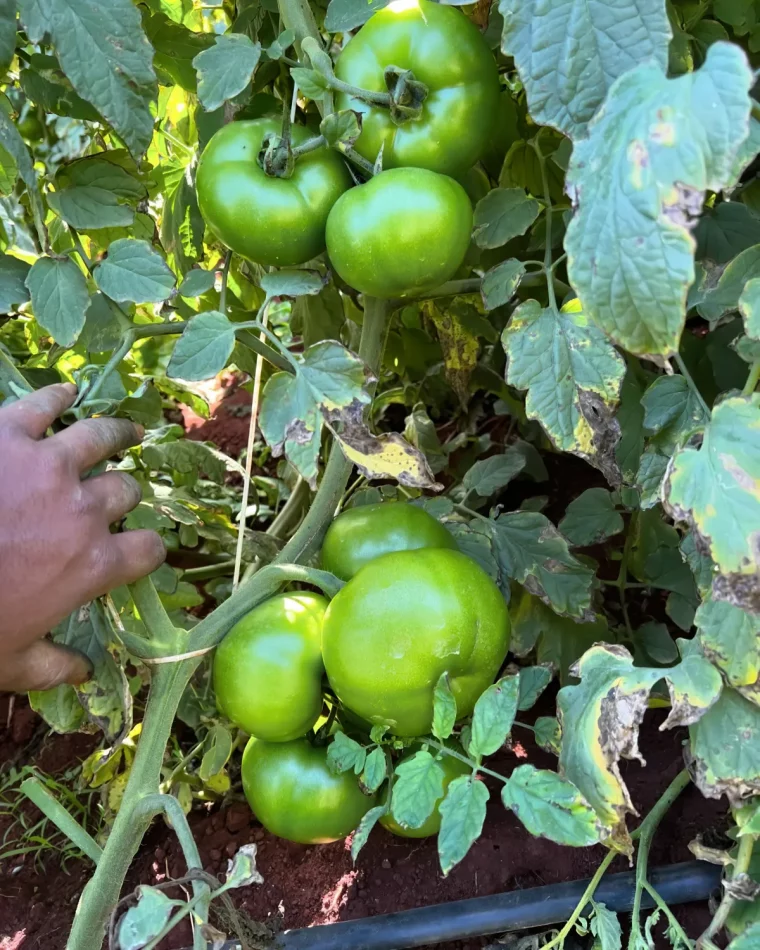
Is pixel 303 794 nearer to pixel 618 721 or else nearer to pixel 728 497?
pixel 618 721

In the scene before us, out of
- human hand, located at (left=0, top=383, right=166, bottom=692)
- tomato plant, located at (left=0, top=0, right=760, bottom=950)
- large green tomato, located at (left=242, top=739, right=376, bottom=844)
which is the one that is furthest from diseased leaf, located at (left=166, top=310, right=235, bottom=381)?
large green tomato, located at (left=242, top=739, right=376, bottom=844)

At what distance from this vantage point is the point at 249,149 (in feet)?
2.53

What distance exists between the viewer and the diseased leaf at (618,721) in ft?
2.00

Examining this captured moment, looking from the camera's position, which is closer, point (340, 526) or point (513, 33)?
point (513, 33)

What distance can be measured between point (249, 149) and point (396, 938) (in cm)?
89

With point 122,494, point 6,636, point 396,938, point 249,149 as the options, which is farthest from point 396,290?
point 396,938

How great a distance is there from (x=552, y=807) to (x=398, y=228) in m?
0.51

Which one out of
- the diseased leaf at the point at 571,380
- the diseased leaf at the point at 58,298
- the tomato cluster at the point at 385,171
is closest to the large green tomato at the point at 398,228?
the tomato cluster at the point at 385,171

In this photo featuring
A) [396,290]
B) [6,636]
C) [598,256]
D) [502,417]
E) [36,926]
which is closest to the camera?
[598,256]

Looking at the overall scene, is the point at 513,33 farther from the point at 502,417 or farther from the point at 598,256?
the point at 502,417

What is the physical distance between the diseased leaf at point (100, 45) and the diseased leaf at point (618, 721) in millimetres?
662

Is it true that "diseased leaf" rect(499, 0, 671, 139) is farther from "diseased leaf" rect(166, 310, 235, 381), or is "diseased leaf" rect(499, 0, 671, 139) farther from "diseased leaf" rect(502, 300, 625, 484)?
"diseased leaf" rect(166, 310, 235, 381)

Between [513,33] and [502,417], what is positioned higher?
[513,33]

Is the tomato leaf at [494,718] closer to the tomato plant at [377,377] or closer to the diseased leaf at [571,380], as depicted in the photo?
the tomato plant at [377,377]
